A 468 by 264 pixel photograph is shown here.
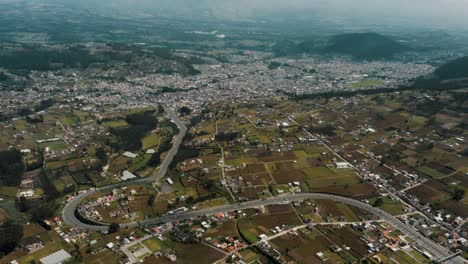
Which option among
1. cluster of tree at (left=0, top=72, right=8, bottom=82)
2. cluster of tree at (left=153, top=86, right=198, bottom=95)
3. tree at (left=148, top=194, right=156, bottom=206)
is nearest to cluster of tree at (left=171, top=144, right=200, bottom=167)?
tree at (left=148, top=194, right=156, bottom=206)

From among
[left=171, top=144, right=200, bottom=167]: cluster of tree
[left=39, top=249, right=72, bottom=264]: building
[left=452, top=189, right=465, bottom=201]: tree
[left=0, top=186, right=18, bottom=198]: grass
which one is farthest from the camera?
[left=171, top=144, right=200, bottom=167]: cluster of tree

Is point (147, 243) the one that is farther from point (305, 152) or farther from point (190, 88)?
point (190, 88)

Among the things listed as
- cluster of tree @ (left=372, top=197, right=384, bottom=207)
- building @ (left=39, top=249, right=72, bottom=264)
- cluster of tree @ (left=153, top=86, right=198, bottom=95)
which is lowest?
building @ (left=39, top=249, right=72, bottom=264)

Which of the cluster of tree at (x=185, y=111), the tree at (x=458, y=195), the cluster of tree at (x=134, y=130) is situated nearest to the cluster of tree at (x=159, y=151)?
the cluster of tree at (x=134, y=130)

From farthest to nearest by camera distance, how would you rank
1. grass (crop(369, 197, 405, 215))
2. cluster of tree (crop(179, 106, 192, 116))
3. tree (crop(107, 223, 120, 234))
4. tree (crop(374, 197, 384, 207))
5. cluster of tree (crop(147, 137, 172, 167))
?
cluster of tree (crop(179, 106, 192, 116)) → cluster of tree (crop(147, 137, 172, 167)) → tree (crop(374, 197, 384, 207)) → grass (crop(369, 197, 405, 215)) → tree (crop(107, 223, 120, 234))

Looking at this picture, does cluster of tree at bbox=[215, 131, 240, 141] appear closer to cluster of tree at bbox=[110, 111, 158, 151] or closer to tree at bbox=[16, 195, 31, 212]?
cluster of tree at bbox=[110, 111, 158, 151]

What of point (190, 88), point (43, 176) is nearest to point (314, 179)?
point (43, 176)
